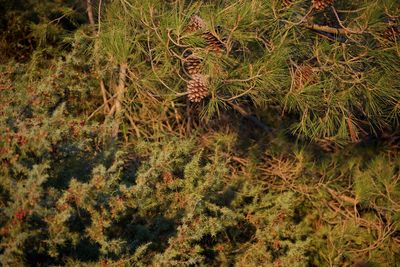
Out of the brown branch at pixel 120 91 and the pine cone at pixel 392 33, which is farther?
the brown branch at pixel 120 91

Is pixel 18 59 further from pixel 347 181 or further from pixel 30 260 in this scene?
pixel 347 181

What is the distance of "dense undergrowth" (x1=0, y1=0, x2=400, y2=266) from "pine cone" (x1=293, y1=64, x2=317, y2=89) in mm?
18

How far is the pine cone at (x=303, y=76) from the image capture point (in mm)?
2107

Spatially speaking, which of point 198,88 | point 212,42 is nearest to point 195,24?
point 212,42

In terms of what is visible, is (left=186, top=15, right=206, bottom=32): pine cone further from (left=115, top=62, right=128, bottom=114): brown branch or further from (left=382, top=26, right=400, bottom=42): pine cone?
(left=115, top=62, right=128, bottom=114): brown branch

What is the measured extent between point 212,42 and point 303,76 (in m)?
0.44

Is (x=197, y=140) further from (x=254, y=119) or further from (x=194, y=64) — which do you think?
(x=194, y=64)

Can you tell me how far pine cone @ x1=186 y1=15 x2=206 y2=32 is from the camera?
1.96 metres

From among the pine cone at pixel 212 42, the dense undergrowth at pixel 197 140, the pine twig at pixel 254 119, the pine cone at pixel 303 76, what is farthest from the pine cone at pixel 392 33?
the pine twig at pixel 254 119

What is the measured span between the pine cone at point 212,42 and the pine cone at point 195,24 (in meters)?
0.04

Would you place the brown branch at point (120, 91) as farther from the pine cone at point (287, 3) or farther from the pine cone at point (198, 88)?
the pine cone at point (287, 3)

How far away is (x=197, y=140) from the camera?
310 centimetres

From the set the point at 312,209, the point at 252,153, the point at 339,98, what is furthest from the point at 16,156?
the point at 312,209

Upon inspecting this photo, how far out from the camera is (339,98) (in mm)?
2137
